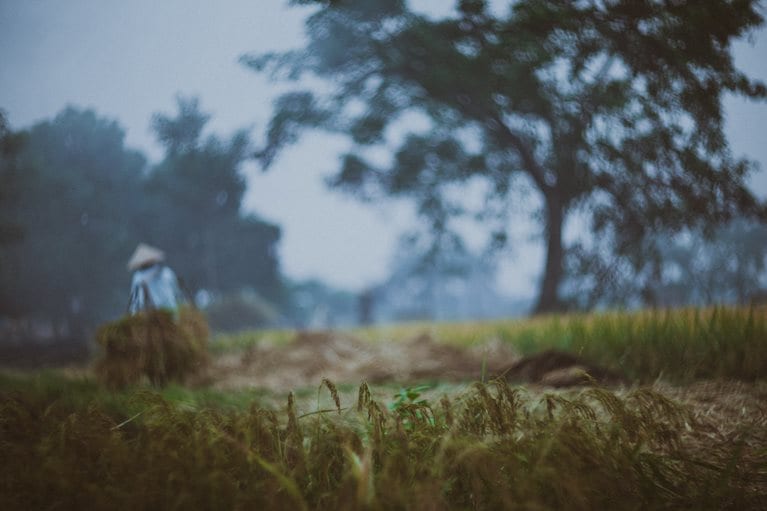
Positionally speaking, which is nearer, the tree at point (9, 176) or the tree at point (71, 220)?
the tree at point (9, 176)

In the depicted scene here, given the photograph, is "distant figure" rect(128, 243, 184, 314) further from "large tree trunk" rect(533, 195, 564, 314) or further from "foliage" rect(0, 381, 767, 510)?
"large tree trunk" rect(533, 195, 564, 314)

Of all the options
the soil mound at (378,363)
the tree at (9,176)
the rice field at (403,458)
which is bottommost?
the soil mound at (378,363)

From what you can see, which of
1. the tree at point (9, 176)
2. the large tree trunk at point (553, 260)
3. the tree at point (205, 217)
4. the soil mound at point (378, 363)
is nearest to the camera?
the soil mound at point (378, 363)

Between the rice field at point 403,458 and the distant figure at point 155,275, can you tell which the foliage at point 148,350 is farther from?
the rice field at point 403,458

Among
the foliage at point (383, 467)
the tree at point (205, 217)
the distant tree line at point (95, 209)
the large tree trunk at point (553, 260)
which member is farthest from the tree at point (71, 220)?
the large tree trunk at point (553, 260)

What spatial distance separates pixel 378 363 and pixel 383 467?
3.59m

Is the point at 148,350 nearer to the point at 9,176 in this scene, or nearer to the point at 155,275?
the point at 155,275

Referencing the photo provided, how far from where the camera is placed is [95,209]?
7.46 metres

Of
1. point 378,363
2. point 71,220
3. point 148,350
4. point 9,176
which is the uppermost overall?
point 9,176

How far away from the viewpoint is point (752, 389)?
2.00 metres

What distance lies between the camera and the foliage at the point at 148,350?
3.57 m

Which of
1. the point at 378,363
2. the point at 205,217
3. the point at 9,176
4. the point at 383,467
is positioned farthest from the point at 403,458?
the point at 205,217

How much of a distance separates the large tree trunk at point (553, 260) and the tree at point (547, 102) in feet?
0.09

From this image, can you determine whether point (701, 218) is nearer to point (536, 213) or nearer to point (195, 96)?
point (536, 213)
